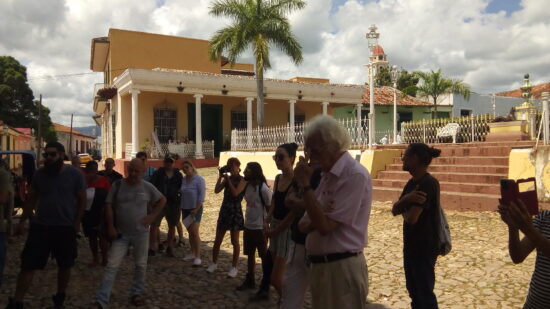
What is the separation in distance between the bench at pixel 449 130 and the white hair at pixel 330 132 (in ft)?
38.5

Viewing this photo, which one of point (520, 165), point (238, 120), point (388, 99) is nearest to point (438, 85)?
point (388, 99)

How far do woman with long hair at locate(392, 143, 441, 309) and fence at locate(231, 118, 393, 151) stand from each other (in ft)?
22.3

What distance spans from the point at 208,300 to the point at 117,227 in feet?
3.76

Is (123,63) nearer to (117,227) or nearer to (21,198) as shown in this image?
(21,198)

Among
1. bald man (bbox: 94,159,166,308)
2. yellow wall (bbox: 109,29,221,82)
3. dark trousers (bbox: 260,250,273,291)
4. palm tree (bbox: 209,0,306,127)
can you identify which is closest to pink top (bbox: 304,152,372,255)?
dark trousers (bbox: 260,250,273,291)

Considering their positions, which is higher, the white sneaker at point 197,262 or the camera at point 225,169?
the camera at point 225,169

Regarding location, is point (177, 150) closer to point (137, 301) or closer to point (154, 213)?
point (154, 213)

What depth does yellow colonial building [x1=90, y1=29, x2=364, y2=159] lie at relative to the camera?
1884cm

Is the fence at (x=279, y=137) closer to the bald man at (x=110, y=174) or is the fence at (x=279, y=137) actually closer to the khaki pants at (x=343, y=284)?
the bald man at (x=110, y=174)

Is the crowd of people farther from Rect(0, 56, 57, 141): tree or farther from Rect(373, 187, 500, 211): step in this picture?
Rect(0, 56, 57, 141): tree

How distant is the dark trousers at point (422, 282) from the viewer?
3.07 m

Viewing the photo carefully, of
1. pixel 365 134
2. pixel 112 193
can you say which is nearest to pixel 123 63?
pixel 365 134

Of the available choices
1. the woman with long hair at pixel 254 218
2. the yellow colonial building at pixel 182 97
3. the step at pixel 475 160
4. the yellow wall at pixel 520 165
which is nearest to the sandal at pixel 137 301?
the woman with long hair at pixel 254 218

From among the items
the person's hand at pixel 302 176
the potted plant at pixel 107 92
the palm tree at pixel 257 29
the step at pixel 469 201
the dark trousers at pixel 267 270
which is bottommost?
the dark trousers at pixel 267 270
